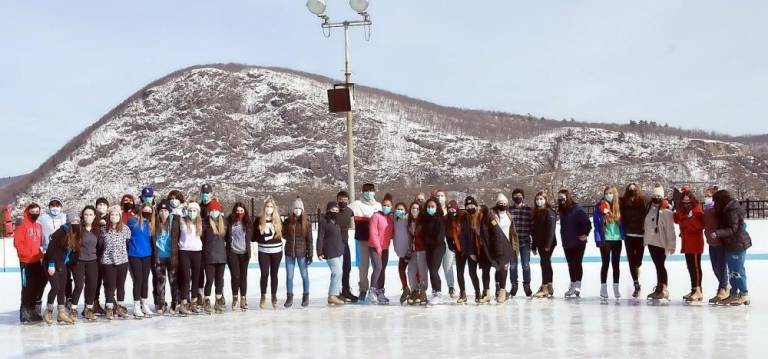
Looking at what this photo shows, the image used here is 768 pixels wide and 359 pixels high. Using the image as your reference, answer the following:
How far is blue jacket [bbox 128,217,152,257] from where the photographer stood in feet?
31.5

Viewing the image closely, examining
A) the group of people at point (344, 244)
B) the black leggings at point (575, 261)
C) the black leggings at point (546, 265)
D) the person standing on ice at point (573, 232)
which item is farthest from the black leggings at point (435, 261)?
the black leggings at point (575, 261)

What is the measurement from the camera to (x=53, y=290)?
30.4 feet

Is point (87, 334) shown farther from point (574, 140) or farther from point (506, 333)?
point (574, 140)

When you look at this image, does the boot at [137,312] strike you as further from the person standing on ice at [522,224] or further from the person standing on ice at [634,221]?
the person standing on ice at [634,221]

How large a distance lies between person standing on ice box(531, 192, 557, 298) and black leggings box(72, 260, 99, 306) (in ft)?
17.7

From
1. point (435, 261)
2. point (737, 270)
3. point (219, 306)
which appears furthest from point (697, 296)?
point (219, 306)

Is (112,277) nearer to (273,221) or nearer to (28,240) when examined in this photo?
(28,240)

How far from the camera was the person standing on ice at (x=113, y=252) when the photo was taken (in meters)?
9.43

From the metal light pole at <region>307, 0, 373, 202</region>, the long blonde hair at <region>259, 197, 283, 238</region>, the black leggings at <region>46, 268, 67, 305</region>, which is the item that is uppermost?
the metal light pole at <region>307, 0, 373, 202</region>

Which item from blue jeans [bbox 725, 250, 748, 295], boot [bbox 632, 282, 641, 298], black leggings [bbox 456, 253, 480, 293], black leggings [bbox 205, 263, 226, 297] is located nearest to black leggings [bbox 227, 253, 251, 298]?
black leggings [bbox 205, 263, 226, 297]

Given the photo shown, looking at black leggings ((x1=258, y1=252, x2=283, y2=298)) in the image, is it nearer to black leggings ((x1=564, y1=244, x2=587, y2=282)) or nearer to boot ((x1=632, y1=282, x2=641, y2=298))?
black leggings ((x1=564, y1=244, x2=587, y2=282))

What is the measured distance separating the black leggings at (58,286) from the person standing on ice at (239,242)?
193 centimetres

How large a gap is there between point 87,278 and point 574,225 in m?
5.97

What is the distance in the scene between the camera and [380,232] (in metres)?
10.5
